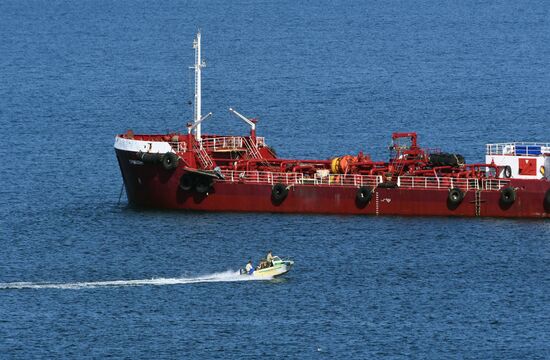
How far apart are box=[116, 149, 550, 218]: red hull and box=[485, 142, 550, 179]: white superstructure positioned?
182 centimetres

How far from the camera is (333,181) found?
391ft

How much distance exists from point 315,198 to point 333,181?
1.47 meters

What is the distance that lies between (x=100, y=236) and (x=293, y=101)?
194 feet

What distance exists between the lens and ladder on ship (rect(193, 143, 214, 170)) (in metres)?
121

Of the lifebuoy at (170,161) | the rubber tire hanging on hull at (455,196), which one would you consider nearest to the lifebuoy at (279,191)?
the lifebuoy at (170,161)

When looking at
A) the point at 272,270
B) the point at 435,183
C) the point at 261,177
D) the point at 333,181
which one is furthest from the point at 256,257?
the point at 435,183

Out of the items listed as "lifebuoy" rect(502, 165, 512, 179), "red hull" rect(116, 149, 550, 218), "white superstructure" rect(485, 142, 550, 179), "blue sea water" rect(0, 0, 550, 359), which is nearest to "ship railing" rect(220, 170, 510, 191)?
"red hull" rect(116, 149, 550, 218)

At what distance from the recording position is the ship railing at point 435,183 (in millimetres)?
117250

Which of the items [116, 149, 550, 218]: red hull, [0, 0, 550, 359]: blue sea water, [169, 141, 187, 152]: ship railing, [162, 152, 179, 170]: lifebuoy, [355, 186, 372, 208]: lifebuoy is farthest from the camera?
[169, 141, 187, 152]: ship railing

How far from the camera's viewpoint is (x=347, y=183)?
11912 centimetres

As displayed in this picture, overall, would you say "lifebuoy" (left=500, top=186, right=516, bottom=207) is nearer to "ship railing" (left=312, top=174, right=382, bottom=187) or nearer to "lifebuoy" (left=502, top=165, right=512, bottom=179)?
"lifebuoy" (left=502, top=165, right=512, bottom=179)

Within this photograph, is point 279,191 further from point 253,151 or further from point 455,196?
point 455,196

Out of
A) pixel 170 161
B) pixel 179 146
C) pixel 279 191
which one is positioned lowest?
pixel 279 191

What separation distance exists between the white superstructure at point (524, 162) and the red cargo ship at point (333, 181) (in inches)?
2.2
